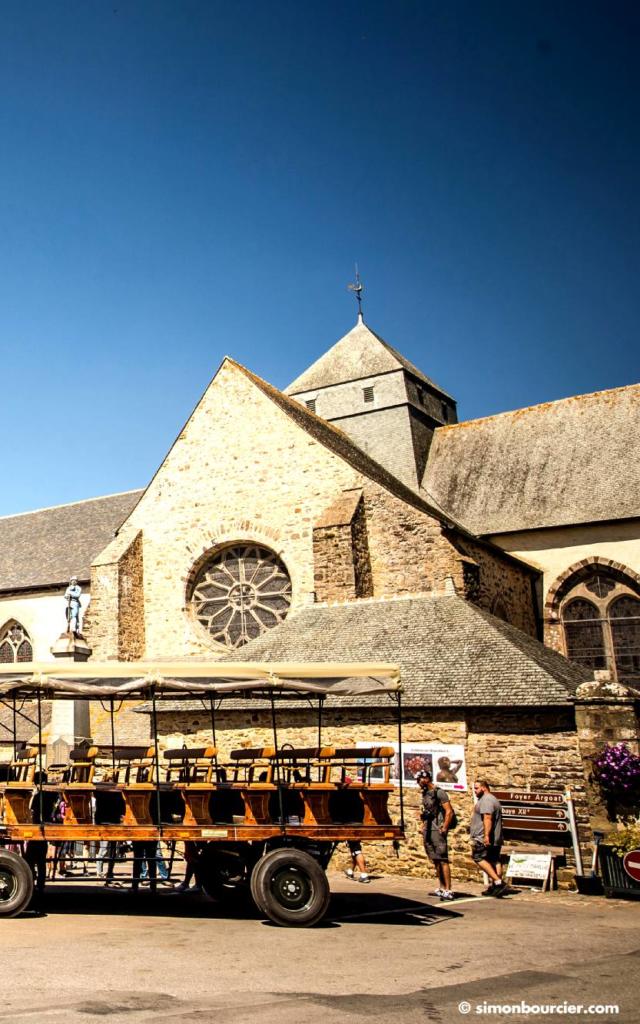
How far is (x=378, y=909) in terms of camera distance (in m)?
9.30

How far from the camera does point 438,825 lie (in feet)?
33.0

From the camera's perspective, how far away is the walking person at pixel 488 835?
10.7 metres

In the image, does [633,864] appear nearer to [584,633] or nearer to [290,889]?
[290,889]

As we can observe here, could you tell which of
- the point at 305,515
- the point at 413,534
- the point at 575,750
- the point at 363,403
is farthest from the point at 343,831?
the point at 363,403

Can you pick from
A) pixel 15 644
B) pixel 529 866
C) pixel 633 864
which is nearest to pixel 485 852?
pixel 529 866

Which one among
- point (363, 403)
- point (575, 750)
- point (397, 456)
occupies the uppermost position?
point (363, 403)

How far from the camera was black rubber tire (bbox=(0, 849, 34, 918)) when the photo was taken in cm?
798

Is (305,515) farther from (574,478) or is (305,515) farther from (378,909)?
(378,909)

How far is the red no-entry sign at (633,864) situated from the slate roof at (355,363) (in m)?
21.4

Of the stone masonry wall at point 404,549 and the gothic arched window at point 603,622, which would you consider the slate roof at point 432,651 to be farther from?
the gothic arched window at point 603,622

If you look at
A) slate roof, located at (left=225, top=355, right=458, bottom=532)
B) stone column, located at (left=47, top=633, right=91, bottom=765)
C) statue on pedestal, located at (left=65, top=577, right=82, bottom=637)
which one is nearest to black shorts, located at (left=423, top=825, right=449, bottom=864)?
stone column, located at (left=47, top=633, right=91, bottom=765)

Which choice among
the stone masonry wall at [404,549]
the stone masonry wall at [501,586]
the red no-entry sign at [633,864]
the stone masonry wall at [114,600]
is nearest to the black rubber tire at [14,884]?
the red no-entry sign at [633,864]

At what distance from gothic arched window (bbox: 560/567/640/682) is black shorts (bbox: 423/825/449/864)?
12891 mm

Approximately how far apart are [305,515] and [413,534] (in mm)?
2736
